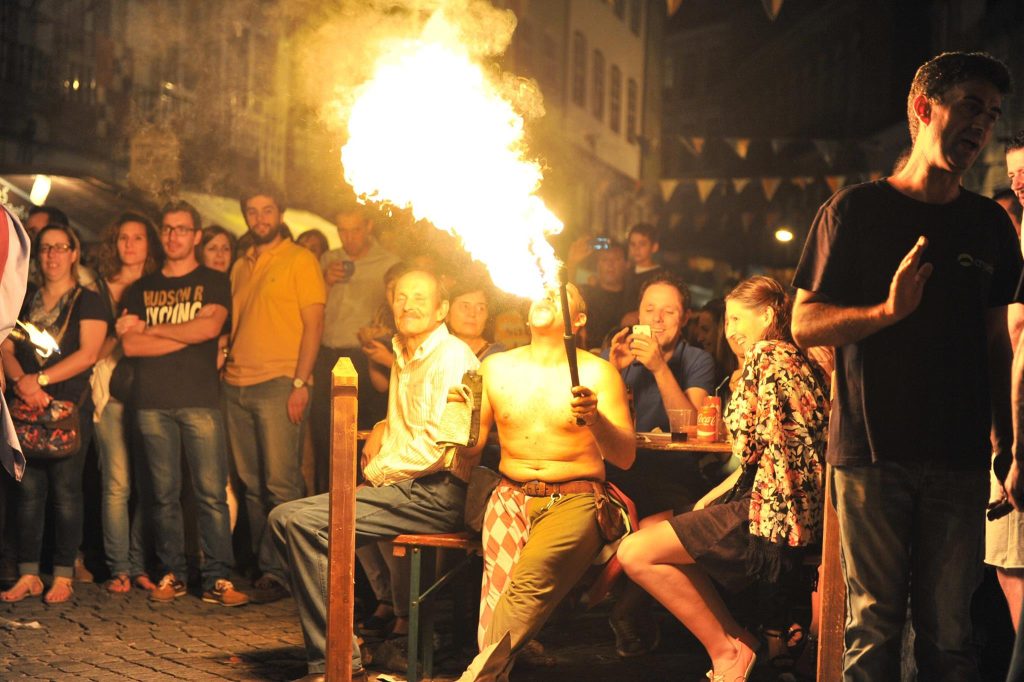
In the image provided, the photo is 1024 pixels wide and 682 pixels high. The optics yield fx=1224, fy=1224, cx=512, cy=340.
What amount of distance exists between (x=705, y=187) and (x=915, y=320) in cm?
672

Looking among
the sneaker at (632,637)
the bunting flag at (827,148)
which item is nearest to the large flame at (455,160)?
the sneaker at (632,637)

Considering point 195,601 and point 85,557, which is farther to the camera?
point 85,557

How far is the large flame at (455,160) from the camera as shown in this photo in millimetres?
5176

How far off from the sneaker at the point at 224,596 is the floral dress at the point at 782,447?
326 centimetres

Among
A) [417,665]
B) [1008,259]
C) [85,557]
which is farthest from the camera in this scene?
[85,557]

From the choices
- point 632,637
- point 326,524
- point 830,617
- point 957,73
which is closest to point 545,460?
point 326,524

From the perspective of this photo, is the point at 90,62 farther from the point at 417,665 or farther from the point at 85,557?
the point at 417,665

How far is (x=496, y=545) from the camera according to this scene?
17.9 feet

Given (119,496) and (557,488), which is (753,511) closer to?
(557,488)

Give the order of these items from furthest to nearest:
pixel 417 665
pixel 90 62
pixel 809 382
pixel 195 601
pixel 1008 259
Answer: pixel 90 62 → pixel 195 601 → pixel 417 665 → pixel 809 382 → pixel 1008 259

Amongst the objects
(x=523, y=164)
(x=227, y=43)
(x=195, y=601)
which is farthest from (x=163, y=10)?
(x=523, y=164)

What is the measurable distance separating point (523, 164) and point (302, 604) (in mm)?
2193

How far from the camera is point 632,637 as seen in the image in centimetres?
627

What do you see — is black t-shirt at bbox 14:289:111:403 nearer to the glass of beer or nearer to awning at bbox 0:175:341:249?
awning at bbox 0:175:341:249
